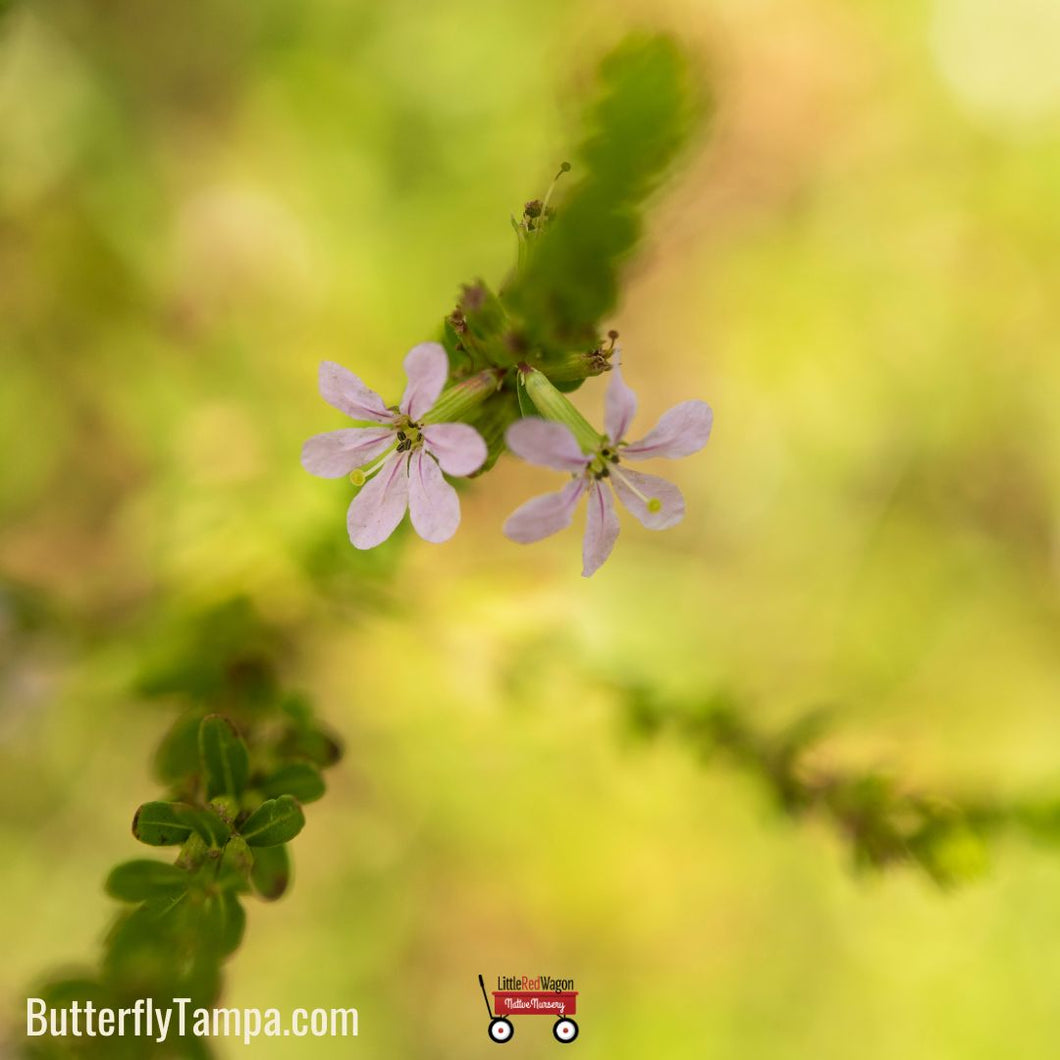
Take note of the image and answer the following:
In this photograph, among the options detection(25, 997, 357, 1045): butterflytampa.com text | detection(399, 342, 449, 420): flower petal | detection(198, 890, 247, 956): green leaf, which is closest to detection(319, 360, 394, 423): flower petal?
detection(399, 342, 449, 420): flower petal

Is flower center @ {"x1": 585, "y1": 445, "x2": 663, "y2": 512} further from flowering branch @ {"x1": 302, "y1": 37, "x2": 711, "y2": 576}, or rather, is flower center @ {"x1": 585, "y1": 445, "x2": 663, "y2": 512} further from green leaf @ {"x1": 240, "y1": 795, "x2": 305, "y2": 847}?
green leaf @ {"x1": 240, "y1": 795, "x2": 305, "y2": 847}

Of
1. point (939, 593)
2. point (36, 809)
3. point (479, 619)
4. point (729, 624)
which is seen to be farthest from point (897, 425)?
point (36, 809)

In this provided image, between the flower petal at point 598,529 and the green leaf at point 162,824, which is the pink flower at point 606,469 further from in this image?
the green leaf at point 162,824

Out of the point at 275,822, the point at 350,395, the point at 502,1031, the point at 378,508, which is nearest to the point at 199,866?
the point at 275,822

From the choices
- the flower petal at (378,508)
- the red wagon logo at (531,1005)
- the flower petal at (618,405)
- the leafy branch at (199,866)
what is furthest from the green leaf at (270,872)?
the red wagon logo at (531,1005)

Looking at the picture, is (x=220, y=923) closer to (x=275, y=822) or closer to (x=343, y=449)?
(x=275, y=822)

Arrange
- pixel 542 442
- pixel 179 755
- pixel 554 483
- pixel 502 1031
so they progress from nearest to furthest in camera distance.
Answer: pixel 542 442 < pixel 179 755 < pixel 502 1031 < pixel 554 483

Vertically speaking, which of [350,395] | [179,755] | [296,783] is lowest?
[296,783]
